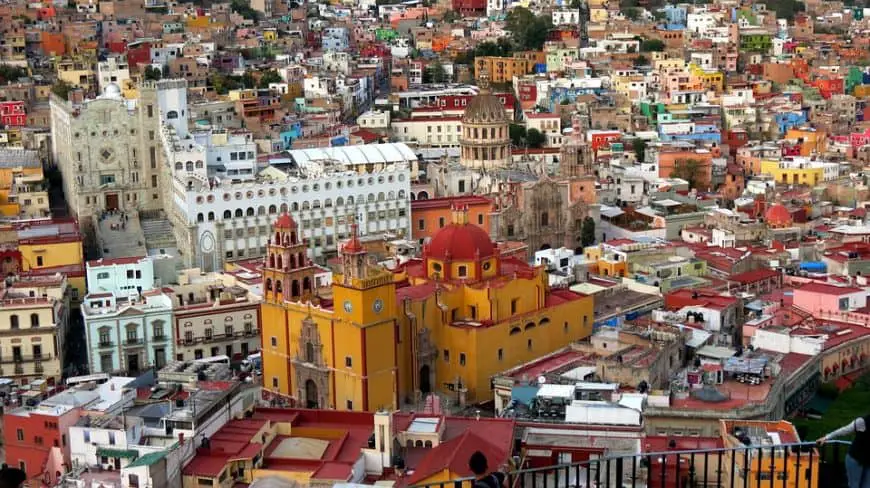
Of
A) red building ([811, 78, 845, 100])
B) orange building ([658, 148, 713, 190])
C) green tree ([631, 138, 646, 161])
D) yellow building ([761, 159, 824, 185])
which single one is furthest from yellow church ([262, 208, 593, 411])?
red building ([811, 78, 845, 100])

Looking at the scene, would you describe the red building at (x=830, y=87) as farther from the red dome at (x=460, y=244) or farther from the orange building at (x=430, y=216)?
the red dome at (x=460, y=244)

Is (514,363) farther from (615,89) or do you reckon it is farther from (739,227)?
(615,89)

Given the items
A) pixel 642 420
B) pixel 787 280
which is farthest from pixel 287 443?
pixel 787 280

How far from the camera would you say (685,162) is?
Result: 3719 cm

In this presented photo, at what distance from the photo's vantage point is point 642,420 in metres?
18.3

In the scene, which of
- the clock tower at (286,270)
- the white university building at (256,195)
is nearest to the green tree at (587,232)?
the white university building at (256,195)

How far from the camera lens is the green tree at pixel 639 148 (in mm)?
39875

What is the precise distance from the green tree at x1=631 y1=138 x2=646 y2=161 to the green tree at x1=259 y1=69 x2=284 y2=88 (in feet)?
49.3

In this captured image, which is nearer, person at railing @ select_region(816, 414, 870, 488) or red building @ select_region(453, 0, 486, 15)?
person at railing @ select_region(816, 414, 870, 488)

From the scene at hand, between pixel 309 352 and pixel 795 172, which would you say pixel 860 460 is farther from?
pixel 795 172

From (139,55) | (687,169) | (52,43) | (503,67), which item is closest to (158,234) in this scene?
(687,169)

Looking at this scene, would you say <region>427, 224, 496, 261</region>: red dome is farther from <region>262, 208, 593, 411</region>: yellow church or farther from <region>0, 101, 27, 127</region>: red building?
<region>0, 101, 27, 127</region>: red building

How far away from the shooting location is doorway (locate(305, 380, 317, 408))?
2125cm

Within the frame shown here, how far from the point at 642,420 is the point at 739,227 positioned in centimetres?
1222
